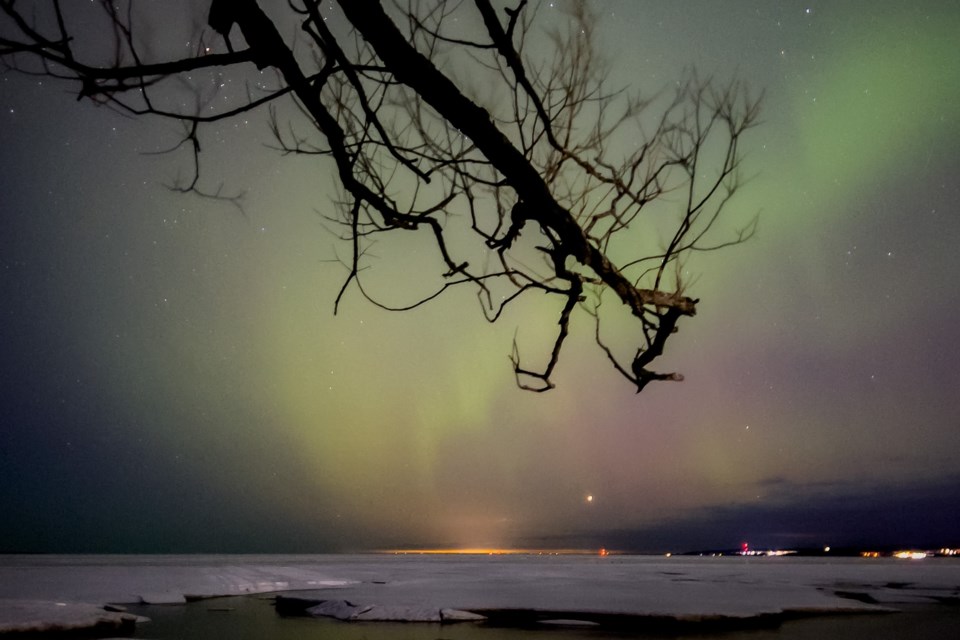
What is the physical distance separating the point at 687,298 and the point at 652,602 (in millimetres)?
7355

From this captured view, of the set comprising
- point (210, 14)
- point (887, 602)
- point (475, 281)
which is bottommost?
point (887, 602)

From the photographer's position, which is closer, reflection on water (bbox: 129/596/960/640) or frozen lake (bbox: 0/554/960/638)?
reflection on water (bbox: 129/596/960/640)

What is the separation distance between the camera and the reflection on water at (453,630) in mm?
5969

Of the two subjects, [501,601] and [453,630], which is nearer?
[453,630]

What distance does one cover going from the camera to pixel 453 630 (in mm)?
6328

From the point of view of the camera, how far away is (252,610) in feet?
27.6

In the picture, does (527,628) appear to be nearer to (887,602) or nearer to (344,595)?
(344,595)

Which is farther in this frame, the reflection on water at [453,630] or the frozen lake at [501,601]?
the frozen lake at [501,601]

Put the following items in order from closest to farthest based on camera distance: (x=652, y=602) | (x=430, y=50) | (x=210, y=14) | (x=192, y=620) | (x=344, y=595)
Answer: (x=210, y=14) → (x=430, y=50) → (x=192, y=620) → (x=652, y=602) → (x=344, y=595)

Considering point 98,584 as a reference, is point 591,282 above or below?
above

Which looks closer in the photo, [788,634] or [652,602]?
[788,634]

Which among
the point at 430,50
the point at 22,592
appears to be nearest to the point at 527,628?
the point at 430,50

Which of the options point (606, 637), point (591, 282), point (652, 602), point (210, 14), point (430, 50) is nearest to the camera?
point (210, 14)

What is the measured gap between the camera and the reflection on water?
19.6 ft
